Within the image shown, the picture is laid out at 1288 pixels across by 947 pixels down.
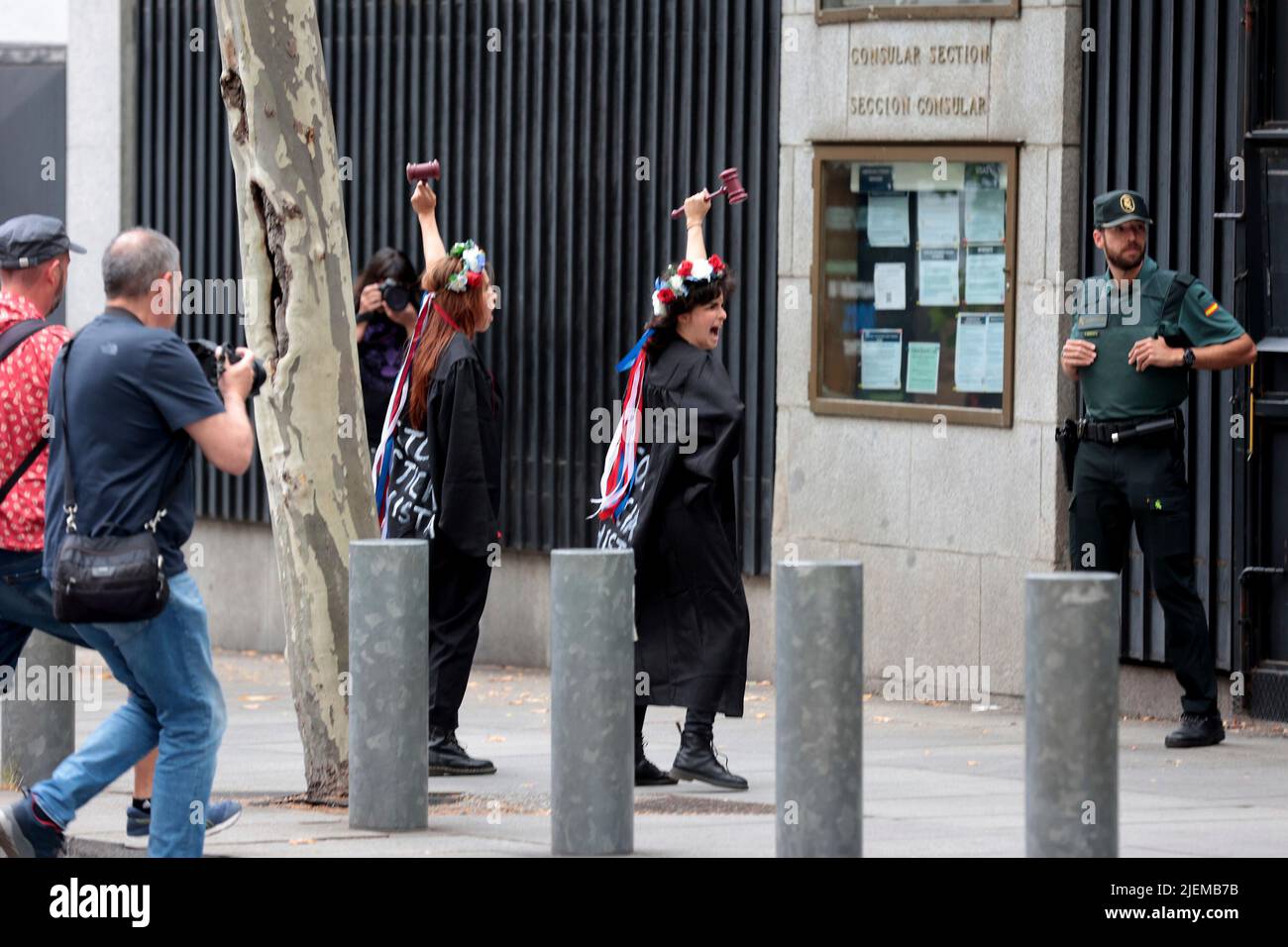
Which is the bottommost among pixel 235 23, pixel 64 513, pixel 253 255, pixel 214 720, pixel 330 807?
pixel 330 807

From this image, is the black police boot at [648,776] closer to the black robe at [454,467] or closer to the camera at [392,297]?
the black robe at [454,467]

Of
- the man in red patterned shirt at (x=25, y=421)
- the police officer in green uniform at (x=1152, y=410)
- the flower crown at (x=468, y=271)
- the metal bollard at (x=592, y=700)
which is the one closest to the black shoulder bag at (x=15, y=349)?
the man in red patterned shirt at (x=25, y=421)

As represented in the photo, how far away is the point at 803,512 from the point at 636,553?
3.37m

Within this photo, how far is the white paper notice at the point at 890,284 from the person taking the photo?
12258mm

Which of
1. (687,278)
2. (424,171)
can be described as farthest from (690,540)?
(424,171)

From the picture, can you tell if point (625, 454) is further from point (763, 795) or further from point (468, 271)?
point (763, 795)

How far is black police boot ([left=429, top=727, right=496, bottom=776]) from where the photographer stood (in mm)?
10000

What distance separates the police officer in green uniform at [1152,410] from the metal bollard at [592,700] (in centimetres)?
331

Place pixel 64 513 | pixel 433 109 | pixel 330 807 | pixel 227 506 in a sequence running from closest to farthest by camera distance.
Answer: pixel 64 513, pixel 330 807, pixel 433 109, pixel 227 506

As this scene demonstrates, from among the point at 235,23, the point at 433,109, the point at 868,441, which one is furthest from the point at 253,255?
the point at 433,109

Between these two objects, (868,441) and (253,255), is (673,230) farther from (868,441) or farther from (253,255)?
(253,255)

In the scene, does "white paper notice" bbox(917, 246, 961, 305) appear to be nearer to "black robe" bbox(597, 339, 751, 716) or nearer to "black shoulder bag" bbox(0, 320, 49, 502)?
"black robe" bbox(597, 339, 751, 716)

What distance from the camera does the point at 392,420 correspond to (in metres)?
10.3

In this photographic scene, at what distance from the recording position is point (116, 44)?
1608 cm
